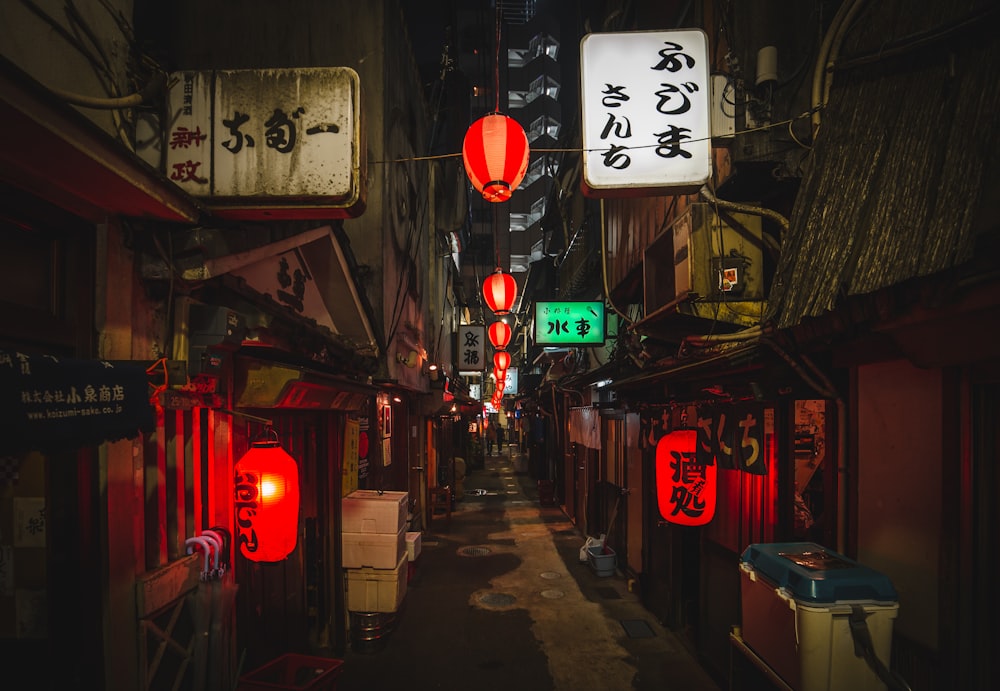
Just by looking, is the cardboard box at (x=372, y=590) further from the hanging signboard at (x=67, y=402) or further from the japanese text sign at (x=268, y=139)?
the japanese text sign at (x=268, y=139)

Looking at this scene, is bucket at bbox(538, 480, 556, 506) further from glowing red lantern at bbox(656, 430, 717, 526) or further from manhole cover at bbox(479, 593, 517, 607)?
glowing red lantern at bbox(656, 430, 717, 526)

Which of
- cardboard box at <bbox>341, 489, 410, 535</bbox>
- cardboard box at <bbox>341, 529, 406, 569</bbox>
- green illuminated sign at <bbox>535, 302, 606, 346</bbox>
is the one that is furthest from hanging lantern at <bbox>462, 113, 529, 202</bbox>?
green illuminated sign at <bbox>535, 302, 606, 346</bbox>

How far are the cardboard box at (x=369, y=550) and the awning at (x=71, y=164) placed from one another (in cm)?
755

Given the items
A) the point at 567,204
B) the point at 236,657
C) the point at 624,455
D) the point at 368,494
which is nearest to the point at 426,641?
the point at 368,494

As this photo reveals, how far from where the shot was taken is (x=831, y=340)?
5.06 m

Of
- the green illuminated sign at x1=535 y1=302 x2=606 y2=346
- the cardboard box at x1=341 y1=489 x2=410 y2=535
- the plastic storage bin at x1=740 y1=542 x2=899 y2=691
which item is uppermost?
the green illuminated sign at x1=535 y1=302 x2=606 y2=346

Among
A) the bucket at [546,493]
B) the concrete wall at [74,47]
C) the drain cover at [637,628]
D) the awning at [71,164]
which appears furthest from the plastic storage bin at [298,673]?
the bucket at [546,493]

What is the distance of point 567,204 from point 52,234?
21304mm

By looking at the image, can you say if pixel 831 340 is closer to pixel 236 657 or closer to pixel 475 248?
pixel 236 657

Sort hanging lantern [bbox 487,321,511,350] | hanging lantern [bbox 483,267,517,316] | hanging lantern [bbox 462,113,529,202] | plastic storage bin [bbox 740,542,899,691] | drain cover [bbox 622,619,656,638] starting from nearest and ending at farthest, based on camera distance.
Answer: plastic storage bin [bbox 740,542,899,691] → hanging lantern [bbox 462,113,529,202] → drain cover [bbox 622,619,656,638] → hanging lantern [bbox 483,267,517,316] → hanging lantern [bbox 487,321,511,350]

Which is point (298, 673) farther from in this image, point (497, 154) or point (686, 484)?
point (497, 154)

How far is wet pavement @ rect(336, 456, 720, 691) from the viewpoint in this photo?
9.48m

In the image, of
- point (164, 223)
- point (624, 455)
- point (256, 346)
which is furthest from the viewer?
point (624, 455)

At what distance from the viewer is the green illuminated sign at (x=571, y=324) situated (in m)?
15.5
